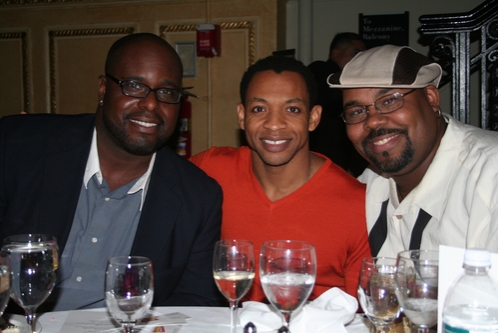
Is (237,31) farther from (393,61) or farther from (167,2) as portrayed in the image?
(393,61)

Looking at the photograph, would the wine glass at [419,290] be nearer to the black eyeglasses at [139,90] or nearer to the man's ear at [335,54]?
the black eyeglasses at [139,90]

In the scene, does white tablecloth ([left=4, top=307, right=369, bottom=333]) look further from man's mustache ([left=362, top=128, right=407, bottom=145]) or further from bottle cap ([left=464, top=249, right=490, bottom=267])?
man's mustache ([left=362, top=128, right=407, bottom=145])

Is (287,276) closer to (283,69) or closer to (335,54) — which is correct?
(283,69)

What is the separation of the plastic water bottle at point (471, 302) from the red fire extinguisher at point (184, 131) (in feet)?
14.7

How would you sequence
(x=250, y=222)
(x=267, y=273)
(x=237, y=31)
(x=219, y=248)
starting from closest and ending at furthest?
(x=267, y=273) → (x=219, y=248) → (x=250, y=222) → (x=237, y=31)

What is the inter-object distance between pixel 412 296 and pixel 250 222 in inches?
45.9

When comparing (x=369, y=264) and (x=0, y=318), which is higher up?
(x=369, y=264)

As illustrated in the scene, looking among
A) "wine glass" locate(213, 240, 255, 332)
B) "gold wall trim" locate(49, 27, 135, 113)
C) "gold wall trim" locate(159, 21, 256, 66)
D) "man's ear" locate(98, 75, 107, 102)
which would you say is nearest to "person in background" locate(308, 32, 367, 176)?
"gold wall trim" locate(159, 21, 256, 66)

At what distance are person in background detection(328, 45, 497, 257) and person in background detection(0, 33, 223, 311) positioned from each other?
745 millimetres

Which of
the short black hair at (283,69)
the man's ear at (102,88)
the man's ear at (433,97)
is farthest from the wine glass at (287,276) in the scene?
the man's ear at (102,88)

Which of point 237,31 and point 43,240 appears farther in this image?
point 237,31

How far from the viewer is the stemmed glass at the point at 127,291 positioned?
3.96ft

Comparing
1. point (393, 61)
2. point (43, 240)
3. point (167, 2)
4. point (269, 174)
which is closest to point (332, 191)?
point (269, 174)

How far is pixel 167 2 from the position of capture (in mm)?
5801
